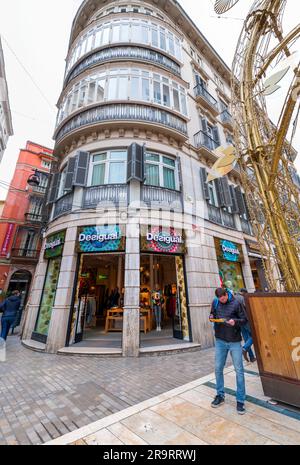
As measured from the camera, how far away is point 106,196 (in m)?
8.52

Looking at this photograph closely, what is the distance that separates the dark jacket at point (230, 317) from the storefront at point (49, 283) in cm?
688

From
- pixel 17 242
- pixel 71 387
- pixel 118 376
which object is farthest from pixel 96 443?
pixel 17 242

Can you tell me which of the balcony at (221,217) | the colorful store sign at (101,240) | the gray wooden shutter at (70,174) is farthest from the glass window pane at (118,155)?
the balcony at (221,217)

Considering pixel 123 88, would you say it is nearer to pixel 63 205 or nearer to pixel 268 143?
pixel 63 205

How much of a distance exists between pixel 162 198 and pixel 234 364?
6.79 metres

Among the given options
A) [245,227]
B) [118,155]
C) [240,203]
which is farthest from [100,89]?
[245,227]

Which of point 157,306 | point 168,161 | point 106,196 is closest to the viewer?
point 106,196

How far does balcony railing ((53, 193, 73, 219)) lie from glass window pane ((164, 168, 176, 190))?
446 centimetres

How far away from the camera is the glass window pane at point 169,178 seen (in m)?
9.53

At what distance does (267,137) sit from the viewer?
264 centimetres

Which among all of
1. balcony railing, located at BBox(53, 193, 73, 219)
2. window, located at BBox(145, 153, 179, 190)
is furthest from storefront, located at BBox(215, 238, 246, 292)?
balcony railing, located at BBox(53, 193, 73, 219)

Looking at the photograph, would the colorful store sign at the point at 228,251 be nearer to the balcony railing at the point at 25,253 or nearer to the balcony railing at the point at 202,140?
the balcony railing at the point at 202,140

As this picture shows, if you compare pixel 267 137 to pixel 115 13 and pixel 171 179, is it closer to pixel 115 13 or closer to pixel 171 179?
pixel 171 179

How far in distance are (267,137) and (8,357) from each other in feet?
29.4
